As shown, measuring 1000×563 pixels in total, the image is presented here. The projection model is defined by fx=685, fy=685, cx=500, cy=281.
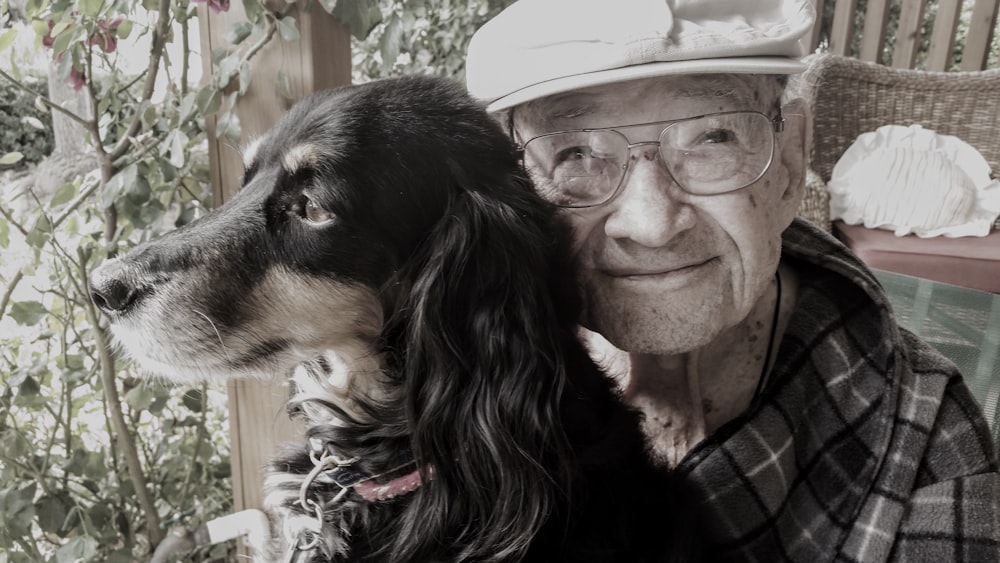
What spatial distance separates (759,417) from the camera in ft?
3.68

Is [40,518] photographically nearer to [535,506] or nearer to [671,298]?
[535,506]

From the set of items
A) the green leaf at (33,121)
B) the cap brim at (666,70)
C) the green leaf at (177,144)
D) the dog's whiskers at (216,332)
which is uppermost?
the cap brim at (666,70)

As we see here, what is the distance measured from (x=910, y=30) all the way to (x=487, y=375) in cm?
422

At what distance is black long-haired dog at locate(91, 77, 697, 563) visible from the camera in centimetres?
92

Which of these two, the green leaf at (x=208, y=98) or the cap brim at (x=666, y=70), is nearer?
the cap brim at (x=666, y=70)

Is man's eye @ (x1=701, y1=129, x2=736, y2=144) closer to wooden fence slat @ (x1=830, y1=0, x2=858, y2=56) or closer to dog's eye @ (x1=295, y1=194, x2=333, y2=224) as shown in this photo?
dog's eye @ (x1=295, y1=194, x2=333, y2=224)

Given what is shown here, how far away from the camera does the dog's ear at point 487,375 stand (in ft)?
2.95

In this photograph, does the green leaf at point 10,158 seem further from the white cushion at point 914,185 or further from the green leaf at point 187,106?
the white cushion at point 914,185

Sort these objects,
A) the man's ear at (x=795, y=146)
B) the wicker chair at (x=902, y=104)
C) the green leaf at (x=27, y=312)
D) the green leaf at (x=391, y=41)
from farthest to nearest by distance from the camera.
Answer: the wicker chair at (x=902, y=104)
the green leaf at (x=27, y=312)
the green leaf at (x=391, y=41)
the man's ear at (x=795, y=146)

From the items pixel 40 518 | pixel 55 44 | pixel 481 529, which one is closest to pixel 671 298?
pixel 481 529

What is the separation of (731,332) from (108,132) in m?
1.42

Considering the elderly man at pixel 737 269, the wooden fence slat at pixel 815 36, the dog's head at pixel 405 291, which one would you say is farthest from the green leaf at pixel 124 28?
the wooden fence slat at pixel 815 36

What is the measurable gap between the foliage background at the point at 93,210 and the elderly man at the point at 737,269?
1.78ft

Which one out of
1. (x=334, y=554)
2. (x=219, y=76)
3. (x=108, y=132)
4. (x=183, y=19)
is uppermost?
(x=183, y=19)
